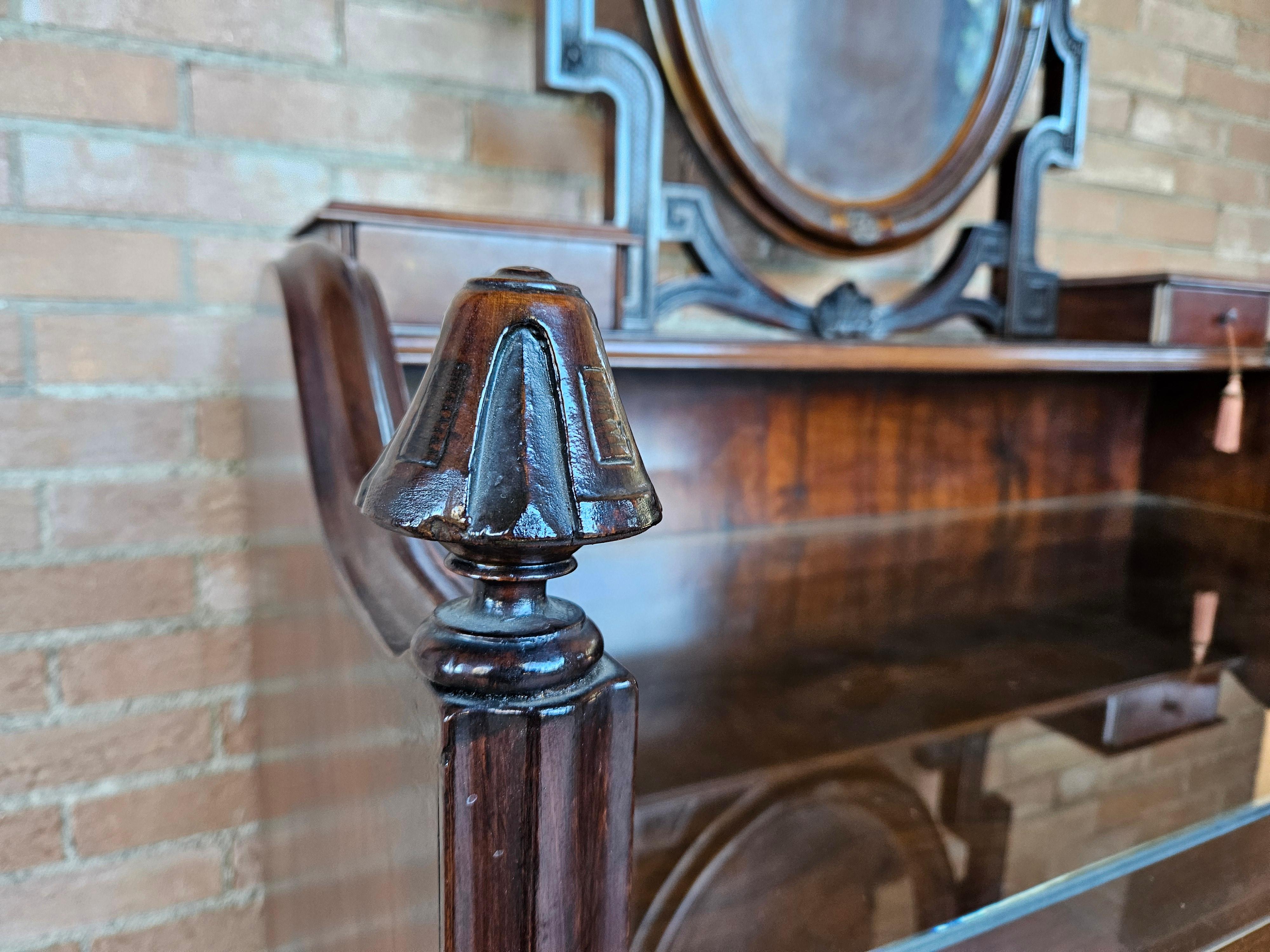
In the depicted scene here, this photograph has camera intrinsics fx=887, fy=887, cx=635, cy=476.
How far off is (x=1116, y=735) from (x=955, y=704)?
4.5 inches

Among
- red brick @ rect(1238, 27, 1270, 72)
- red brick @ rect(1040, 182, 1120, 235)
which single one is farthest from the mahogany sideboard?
red brick @ rect(1238, 27, 1270, 72)

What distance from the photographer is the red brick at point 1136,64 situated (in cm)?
148

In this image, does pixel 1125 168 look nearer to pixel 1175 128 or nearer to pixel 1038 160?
pixel 1175 128

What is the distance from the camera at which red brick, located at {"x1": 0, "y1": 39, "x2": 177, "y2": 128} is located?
0.83m

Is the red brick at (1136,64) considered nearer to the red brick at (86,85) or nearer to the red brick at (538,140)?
the red brick at (538,140)

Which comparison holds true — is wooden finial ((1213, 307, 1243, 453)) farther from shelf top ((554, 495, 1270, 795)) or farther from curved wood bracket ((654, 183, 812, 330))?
curved wood bracket ((654, 183, 812, 330))

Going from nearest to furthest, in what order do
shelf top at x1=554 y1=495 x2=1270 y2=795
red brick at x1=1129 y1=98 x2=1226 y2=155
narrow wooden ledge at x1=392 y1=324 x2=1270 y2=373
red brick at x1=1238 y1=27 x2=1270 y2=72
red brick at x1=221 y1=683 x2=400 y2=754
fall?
red brick at x1=221 y1=683 x2=400 y2=754 → shelf top at x1=554 y1=495 x2=1270 y2=795 → narrow wooden ledge at x1=392 y1=324 x2=1270 y2=373 → red brick at x1=1129 y1=98 x2=1226 y2=155 → red brick at x1=1238 y1=27 x2=1270 y2=72

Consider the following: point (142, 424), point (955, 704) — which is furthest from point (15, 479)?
point (955, 704)

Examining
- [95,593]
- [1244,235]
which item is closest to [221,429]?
[95,593]

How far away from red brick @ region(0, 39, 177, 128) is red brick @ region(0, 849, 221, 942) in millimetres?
776

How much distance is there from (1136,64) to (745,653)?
136 cm

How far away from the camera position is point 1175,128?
5.22 ft

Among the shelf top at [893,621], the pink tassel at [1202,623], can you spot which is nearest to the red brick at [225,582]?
the shelf top at [893,621]

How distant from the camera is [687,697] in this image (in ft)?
2.29
